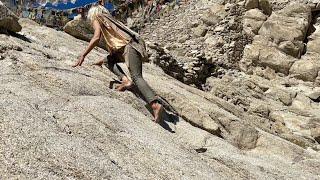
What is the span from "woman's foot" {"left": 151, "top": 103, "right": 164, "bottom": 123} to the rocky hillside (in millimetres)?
118

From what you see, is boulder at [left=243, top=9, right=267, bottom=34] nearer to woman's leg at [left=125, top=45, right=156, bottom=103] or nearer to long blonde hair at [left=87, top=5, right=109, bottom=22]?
long blonde hair at [left=87, top=5, right=109, bottom=22]

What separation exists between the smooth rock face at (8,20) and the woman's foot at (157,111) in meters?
3.38

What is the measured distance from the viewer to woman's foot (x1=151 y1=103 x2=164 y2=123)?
7469 millimetres

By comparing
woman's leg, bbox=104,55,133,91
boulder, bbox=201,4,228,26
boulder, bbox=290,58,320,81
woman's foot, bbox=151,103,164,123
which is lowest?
boulder, bbox=290,58,320,81

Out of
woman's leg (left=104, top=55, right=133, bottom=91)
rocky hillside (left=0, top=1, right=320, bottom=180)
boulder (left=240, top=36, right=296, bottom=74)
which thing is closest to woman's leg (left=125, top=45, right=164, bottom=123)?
rocky hillside (left=0, top=1, right=320, bottom=180)

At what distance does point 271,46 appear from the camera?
77.3ft

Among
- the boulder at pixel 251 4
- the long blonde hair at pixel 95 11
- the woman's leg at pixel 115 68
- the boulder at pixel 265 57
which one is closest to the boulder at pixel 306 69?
the boulder at pixel 265 57

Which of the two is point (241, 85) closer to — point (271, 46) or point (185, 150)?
point (271, 46)

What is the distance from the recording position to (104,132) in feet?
19.8

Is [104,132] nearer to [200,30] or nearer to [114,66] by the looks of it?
[114,66]

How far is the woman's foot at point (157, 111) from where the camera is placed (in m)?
7.47

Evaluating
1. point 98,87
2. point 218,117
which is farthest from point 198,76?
point 98,87

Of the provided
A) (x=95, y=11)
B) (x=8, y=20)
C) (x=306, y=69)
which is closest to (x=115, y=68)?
(x=95, y=11)

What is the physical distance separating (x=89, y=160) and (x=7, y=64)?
9.68 ft
